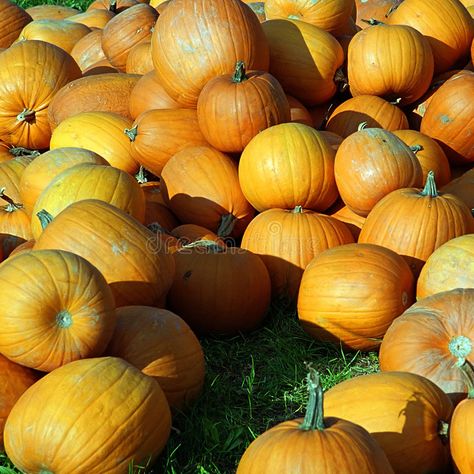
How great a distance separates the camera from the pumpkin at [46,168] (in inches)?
173

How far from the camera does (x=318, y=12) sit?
18.0 feet

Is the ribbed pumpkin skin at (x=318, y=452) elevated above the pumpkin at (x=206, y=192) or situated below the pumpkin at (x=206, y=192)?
above

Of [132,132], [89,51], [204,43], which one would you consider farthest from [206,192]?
[89,51]

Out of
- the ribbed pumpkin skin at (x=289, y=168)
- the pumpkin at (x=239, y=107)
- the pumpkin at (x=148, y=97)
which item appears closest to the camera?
A: the ribbed pumpkin skin at (x=289, y=168)

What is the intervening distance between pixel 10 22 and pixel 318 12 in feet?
11.3

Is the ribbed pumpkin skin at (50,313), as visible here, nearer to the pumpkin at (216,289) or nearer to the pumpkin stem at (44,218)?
the pumpkin stem at (44,218)

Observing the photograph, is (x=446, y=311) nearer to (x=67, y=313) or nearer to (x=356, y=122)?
(x=67, y=313)

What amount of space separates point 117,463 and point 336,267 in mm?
1522

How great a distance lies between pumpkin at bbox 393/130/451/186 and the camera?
4652mm

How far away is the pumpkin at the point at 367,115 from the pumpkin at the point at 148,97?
1.02 m

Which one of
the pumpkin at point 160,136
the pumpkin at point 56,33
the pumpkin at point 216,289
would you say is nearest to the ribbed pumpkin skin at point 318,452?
the pumpkin at point 216,289

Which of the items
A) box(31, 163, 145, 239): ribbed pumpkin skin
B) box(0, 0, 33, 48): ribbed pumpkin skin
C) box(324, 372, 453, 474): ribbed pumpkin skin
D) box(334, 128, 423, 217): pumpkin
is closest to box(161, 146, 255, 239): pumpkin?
box(31, 163, 145, 239): ribbed pumpkin skin

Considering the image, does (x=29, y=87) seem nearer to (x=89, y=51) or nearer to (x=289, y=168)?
(x=89, y=51)

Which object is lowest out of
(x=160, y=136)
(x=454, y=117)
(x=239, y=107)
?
(x=454, y=117)
